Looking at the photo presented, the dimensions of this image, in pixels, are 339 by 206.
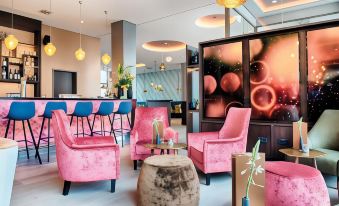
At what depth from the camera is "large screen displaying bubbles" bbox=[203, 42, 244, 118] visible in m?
4.39

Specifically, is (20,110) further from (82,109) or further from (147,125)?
(147,125)

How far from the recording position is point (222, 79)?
4.58 metres

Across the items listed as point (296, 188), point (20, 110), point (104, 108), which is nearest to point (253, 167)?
point (296, 188)

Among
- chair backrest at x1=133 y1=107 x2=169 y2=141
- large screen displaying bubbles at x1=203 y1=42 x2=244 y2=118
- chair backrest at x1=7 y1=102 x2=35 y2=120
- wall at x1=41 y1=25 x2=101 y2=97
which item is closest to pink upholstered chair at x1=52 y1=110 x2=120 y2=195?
chair backrest at x1=133 y1=107 x2=169 y2=141

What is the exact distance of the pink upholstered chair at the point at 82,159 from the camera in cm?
266

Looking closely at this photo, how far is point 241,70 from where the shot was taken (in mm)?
4340

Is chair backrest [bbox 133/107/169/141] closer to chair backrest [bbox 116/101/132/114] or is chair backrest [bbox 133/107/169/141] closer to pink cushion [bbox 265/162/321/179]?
chair backrest [bbox 116/101/132/114]

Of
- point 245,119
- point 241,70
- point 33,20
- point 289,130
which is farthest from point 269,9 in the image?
point 33,20

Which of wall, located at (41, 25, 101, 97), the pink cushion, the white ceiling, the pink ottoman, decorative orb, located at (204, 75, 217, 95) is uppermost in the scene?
the white ceiling

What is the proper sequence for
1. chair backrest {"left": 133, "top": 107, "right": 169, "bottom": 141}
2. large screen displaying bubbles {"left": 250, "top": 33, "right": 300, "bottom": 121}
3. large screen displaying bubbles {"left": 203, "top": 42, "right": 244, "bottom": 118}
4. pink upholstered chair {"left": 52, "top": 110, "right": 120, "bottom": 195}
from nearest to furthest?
pink upholstered chair {"left": 52, "top": 110, "right": 120, "bottom": 195}, large screen displaying bubbles {"left": 250, "top": 33, "right": 300, "bottom": 121}, chair backrest {"left": 133, "top": 107, "right": 169, "bottom": 141}, large screen displaying bubbles {"left": 203, "top": 42, "right": 244, "bottom": 118}

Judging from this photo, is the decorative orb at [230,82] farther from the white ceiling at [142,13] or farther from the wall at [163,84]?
the wall at [163,84]

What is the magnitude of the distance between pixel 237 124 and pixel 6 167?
2.79 metres

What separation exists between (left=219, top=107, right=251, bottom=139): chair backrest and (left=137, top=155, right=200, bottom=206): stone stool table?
4.52 ft

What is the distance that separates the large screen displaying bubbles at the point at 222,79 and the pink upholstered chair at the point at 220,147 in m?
0.91
